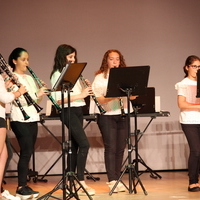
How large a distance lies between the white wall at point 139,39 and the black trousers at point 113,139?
2.16 metres

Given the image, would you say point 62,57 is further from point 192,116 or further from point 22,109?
point 192,116

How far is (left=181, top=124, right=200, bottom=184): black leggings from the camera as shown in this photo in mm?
5398

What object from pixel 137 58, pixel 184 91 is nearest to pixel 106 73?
pixel 184 91

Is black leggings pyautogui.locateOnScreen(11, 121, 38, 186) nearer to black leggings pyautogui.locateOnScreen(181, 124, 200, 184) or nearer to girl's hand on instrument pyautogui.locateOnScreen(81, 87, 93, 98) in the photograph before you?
girl's hand on instrument pyautogui.locateOnScreen(81, 87, 93, 98)

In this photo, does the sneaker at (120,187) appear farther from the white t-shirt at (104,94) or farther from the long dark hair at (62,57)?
the long dark hair at (62,57)

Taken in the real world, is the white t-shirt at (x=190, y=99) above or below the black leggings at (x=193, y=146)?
above

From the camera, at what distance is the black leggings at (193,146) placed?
5398 millimetres

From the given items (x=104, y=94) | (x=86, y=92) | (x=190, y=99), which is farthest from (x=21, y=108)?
(x=190, y=99)

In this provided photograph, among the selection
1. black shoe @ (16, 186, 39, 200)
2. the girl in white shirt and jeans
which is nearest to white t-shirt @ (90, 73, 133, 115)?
the girl in white shirt and jeans

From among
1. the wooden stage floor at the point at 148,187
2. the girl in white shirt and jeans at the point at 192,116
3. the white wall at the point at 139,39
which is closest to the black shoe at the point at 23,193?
the wooden stage floor at the point at 148,187

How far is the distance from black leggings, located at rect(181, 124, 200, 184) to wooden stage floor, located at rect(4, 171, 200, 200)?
22cm

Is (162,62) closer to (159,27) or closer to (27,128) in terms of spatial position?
(159,27)

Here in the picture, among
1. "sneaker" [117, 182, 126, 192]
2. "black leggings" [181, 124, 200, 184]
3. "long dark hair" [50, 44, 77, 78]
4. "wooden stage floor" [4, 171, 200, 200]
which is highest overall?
"long dark hair" [50, 44, 77, 78]

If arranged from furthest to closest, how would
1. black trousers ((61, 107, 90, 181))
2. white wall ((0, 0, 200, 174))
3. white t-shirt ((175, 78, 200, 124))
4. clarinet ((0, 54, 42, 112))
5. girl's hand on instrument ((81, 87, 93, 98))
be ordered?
white wall ((0, 0, 200, 174)) → white t-shirt ((175, 78, 200, 124)) → black trousers ((61, 107, 90, 181)) → girl's hand on instrument ((81, 87, 93, 98)) → clarinet ((0, 54, 42, 112))
